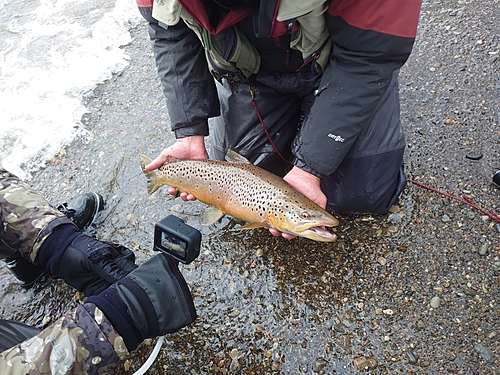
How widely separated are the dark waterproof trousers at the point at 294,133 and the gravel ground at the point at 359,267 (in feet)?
0.66

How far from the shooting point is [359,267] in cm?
268

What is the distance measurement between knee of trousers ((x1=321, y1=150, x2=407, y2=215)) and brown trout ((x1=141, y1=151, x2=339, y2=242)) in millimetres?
483

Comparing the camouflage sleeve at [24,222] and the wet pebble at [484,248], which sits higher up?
the camouflage sleeve at [24,222]

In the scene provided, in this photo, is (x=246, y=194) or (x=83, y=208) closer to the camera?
(x=246, y=194)

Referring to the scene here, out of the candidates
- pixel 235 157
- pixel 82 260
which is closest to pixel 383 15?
pixel 235 157

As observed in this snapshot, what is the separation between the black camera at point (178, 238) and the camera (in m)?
1.87

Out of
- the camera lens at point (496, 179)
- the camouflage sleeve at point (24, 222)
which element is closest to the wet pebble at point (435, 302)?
the camera lens at point (496, 179)

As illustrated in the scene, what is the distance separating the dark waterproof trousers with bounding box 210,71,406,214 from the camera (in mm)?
2729

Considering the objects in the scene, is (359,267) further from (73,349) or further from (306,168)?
(73,349)

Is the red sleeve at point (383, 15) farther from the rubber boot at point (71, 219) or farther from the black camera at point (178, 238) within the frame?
the rubber boot at point (71, 219)

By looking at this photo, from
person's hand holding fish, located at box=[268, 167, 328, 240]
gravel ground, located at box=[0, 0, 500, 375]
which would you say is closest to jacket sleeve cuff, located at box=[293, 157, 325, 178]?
person's hand holding fish, located at box=[268, 167, 328, 240]

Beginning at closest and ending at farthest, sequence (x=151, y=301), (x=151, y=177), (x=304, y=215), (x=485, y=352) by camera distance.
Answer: (x=151, y=301)
(x=485, y=352)
(x=304, y=215)
(x=151, y=177)

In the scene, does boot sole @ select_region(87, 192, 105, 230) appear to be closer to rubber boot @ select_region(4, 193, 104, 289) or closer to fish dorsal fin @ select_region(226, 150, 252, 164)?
rubber boot @ select_region(4, 193, 104, 289)

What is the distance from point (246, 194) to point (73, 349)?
3.94 feet
